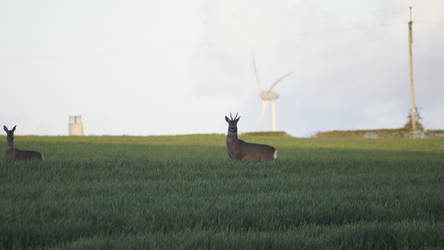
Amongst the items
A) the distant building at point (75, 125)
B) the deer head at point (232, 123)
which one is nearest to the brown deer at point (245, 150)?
the deer head at point (232, 123)

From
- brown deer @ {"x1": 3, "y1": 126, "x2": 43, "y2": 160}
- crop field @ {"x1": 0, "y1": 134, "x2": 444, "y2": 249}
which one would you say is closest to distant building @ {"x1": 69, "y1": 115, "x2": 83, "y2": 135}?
brown deer @ {"x1": 3, "y1": 126, "x2": 43, "y2": 160}

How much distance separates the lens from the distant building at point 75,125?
160 feet

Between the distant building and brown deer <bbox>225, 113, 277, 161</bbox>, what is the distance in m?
39.8

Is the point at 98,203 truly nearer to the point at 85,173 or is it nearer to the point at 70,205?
the point at 70,205

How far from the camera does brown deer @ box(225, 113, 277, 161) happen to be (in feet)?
40.9

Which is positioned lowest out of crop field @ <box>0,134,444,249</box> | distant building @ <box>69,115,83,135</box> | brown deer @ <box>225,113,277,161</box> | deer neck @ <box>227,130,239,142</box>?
crop field @ <box>0,134,444,249</box>

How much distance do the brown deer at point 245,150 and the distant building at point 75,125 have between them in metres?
39.8

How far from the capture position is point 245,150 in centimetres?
1288

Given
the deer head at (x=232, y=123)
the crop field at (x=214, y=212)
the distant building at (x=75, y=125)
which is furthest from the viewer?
the distant building at (x=75, y=125)

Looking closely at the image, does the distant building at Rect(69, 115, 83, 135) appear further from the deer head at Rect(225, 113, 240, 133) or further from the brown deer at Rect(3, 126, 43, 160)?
the deer head at Rect(225, 113, 240, 133)

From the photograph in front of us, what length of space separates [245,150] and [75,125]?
40210mm

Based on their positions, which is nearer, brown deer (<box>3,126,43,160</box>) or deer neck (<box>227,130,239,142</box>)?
deer neck (<box>227,130,239,142</box>)

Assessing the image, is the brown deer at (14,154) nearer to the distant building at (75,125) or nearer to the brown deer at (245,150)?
the brown deer at (245,150)

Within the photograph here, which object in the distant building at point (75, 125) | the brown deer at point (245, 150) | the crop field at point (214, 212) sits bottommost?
the crop field at point (214, 212)
